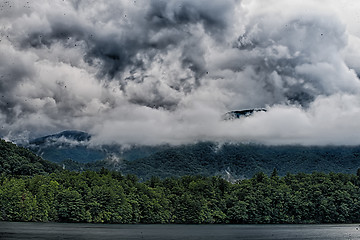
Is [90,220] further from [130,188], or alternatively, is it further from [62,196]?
[130,188]

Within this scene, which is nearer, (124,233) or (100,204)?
(124,233)

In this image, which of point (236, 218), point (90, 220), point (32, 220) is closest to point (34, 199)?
point (32, 220)

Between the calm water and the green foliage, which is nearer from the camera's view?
the calm water

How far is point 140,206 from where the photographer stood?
18338cm

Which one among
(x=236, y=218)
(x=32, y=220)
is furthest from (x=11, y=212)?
(x=236, y=218)

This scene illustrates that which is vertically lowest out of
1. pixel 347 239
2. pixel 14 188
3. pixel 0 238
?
pixel 347 239

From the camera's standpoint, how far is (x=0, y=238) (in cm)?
8962

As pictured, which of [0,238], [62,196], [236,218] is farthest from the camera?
[236,218]

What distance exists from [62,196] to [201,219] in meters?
56.3

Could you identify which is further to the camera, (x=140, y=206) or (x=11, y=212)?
(x=140, y=206)

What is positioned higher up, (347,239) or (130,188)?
(130,188)

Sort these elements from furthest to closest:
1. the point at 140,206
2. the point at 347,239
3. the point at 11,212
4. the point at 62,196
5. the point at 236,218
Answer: the point at 236,218
the point at 140,206
the point at 62,196
the point at 11,212
the point at 347,239

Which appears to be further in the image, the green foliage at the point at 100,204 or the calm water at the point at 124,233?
the green foliage at the point at 100,204

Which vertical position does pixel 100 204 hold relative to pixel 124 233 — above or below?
above
